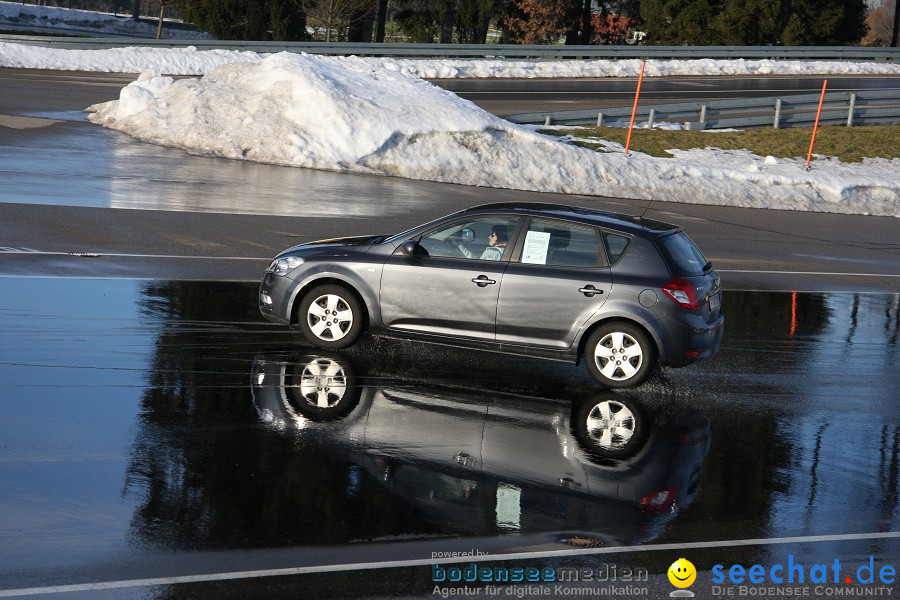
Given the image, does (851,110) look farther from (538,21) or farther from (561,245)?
(538,21)

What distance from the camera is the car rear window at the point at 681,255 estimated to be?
32.2ft

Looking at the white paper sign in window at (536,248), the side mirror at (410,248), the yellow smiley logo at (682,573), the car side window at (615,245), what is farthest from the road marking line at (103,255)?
the yellow smiley logo at (682,573)

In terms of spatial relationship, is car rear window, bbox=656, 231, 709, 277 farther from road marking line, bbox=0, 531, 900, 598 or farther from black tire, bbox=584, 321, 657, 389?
road marking line, bbox=0, 531, 900, 598

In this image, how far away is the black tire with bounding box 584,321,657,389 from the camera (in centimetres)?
972

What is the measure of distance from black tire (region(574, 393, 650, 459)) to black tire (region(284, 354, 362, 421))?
1.88 m

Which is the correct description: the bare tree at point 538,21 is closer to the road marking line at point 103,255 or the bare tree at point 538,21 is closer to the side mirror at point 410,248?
the road marking line at point 103,255

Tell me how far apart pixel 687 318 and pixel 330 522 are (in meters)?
4.47

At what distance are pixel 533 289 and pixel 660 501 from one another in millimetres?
3040

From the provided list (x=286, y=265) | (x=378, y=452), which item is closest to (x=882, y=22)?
(x=286, y=265)

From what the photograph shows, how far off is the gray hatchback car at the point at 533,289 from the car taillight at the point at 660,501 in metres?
2.51

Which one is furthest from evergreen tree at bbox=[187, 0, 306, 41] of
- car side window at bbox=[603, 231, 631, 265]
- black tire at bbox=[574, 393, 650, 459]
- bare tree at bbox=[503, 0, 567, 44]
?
black tire at bbox=[574, 393, 650, 459]

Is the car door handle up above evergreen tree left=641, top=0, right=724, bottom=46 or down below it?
below

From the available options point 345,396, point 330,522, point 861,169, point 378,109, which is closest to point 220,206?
point 378,109

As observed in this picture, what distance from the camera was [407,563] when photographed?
19.3ft
